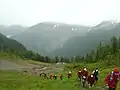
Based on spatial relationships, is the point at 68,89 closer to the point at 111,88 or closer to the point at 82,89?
the point at 82,89

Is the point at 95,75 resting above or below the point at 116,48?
below

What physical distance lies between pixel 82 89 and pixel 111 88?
42.9 ft

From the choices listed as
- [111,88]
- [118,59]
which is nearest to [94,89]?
[111,88]

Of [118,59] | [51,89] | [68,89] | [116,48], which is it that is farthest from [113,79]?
[116,48]

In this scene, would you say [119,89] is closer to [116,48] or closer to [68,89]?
[68,89]

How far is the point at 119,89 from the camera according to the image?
39.7 metres

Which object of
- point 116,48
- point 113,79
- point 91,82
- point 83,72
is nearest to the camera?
point 113,79

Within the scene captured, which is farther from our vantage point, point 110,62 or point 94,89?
point 110,62

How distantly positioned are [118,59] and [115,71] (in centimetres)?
10453

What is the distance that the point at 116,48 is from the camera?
199125 mm

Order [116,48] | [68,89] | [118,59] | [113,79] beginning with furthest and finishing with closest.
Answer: [116,48], [118,59], [68,89], [113,79]

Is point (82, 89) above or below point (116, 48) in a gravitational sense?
below

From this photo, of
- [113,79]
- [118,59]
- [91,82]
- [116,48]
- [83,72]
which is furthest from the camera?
[116,48]

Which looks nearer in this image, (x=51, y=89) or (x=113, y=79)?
(x=113, y=79)
